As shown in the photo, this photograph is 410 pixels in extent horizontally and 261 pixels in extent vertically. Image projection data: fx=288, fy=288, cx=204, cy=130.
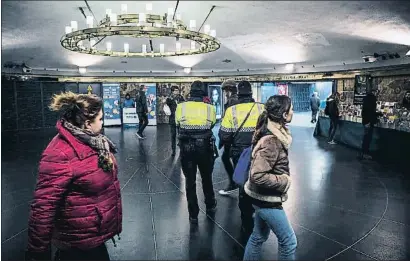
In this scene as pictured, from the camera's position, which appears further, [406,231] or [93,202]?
[406,231]

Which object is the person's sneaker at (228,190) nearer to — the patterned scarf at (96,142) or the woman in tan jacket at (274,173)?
the woman in tan jacket at (274,173)

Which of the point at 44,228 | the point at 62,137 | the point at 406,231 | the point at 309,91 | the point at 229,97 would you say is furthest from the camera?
the point at 309,91

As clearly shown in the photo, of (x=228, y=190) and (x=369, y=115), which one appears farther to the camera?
(x=369, y=115)

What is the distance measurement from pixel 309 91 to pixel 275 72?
1013 centimetres

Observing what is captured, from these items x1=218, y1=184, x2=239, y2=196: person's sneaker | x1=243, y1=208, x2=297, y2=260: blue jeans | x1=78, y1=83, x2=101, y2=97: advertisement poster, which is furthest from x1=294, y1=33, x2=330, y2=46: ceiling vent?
x1=78, y1=83, x2=101, y2=97: advertisement poster

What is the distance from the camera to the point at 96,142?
1.94 m

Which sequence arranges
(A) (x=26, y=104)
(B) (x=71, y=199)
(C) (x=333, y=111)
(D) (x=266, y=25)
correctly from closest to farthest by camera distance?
(B) (x=71, y=199) < (D) (x=266, y=25) < (C) (x=333, y=111) < (A) (x=26, y=104)

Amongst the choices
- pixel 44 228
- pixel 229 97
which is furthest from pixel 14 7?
pixel 44 228

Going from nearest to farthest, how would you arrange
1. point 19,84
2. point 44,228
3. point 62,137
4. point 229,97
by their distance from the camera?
point 44,228
point 62,137
point 229,97
point 19,84

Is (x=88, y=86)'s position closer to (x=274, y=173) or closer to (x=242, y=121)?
(x=242, y=121)

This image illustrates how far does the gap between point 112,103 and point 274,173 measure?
14841 millimetres

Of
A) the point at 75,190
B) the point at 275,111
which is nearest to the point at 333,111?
the point at 275,111

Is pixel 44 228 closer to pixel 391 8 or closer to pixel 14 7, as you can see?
pixel 14 7

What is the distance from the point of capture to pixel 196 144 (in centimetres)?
377
